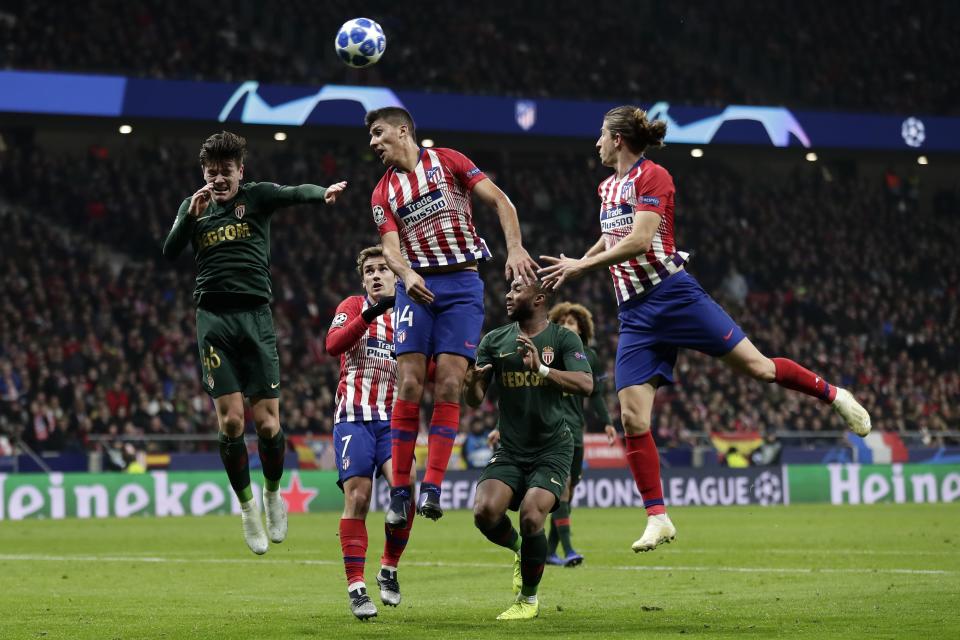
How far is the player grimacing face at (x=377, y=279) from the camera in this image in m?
10.8

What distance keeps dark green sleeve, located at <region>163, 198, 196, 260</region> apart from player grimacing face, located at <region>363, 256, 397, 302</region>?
4.80 ft

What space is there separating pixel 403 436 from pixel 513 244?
1.56 metres

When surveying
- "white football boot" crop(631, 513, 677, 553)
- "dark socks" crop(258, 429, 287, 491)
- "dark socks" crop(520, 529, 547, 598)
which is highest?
"dark socks" crop(258, 429, 287, 491)

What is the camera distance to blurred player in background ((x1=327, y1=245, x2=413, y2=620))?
10.2 metres

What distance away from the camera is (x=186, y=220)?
32.6 feet

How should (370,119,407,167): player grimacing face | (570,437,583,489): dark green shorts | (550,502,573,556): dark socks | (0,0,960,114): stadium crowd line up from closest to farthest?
(370,119,407,167): player grimacing face, (550,502,573,556): dark socks, (570,437,583,489): dark green shorts, (0,0,960,114): stadium crowd

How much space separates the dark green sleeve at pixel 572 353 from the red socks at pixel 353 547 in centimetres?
193

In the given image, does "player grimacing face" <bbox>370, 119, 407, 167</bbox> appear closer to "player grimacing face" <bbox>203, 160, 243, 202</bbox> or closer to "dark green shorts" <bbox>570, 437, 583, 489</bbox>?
"player grimacing face" <bbox>203, 160, 243, 202</bbox>

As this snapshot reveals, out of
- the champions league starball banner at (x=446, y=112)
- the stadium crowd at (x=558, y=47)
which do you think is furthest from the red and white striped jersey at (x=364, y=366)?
the stadium crowd at (x=558, y=47)

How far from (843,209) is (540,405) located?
115 ft

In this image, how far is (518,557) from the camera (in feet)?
34.2

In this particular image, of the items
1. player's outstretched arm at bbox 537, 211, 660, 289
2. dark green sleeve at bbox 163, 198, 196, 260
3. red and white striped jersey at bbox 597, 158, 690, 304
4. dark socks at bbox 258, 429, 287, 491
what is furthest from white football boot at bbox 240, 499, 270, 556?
red and white striped jersey at bbox 597, 158, 690, 304

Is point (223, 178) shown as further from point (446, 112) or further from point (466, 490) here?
point (446, 112)

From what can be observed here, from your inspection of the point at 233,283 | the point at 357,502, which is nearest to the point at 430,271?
the point at 233,283
